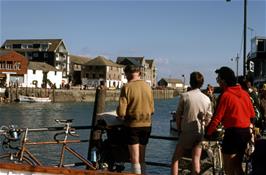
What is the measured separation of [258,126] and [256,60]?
162 feet

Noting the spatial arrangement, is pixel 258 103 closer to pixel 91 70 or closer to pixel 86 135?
pixel 86 135

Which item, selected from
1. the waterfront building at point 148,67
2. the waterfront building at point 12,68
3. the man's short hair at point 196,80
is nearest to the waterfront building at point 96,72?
the waterfront building at point 148,67

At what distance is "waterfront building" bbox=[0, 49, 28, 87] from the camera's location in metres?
113

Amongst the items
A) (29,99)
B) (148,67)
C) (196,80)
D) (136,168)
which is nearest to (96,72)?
(148,67)

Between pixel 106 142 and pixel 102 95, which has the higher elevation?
pixel 102 95

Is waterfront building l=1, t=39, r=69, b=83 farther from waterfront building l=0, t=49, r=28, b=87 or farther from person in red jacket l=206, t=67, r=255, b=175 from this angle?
person in red jacket l=206, t=67, r=255, b=175

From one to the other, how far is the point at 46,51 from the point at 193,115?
420 feet

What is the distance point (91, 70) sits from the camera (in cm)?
14700

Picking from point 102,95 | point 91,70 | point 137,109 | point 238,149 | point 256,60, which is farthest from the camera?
point 91,70

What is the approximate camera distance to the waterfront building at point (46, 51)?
133000mm

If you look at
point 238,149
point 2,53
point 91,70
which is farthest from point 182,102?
point 91,70

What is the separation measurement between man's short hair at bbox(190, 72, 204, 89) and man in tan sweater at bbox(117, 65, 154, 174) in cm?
73

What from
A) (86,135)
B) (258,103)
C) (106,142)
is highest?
(258,103)

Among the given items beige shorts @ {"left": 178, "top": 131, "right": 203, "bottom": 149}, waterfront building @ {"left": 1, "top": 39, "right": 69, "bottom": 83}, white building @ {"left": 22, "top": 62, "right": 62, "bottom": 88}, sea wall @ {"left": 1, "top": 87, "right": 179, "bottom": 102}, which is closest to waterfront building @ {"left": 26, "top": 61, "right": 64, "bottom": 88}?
white building @ {"left": 22, "top": 62, "right": 62, "bottom": 88}
